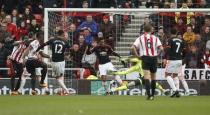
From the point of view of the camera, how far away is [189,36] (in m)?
26.2

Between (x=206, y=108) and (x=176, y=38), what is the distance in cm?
722

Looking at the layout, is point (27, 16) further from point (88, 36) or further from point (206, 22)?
point (206, 22)

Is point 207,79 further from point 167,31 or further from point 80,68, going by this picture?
point 80,68

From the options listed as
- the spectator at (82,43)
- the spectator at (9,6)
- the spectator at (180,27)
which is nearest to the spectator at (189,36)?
the spectator at (180,27)

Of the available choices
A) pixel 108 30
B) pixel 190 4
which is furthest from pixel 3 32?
pixel 190 4

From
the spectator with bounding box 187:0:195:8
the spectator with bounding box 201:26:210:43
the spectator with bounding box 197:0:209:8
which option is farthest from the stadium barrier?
A: the spectator with bounding box 197:0:209:8

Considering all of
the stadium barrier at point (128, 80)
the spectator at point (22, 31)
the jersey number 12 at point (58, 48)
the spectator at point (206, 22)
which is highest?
the spectator at point (206, 22)

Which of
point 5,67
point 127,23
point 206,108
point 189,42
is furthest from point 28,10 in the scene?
point 206,108

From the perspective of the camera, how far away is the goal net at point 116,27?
26.2 meters

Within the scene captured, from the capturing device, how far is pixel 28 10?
29.1 m

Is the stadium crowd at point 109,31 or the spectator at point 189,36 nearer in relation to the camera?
the spectator at point 189,36

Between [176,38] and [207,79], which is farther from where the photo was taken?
[207,79]

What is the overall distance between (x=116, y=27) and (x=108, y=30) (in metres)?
0.38

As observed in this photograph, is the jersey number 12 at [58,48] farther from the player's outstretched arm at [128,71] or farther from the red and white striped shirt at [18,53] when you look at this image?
the player's outstretched arm at [128,71]
